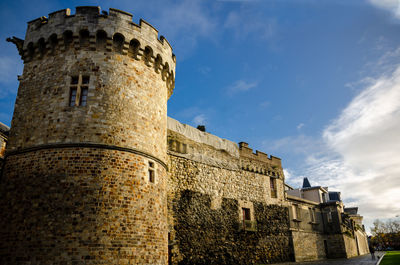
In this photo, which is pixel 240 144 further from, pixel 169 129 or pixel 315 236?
pixel 315 236

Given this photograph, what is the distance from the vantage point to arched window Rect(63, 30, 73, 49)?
11.2m

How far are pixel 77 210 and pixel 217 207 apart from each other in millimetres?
9441

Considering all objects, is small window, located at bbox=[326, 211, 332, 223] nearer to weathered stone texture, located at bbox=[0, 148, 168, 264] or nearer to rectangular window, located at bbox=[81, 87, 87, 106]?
weathered stone texture, located at bbox=[0, 148, 168, 264]

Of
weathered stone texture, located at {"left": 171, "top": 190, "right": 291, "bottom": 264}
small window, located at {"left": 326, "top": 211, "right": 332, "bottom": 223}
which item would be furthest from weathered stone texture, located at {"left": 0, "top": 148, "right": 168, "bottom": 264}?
small window, located at {"left": 326, "top": 211, "right": 332, "bottom": 223}

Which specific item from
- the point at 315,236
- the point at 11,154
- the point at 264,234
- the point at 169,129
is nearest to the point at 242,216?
the point at 264,234

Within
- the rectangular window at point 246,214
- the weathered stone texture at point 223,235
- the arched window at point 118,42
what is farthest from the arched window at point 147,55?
the rectangular window at point 246,214

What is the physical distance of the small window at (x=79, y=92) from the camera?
35.0 feet

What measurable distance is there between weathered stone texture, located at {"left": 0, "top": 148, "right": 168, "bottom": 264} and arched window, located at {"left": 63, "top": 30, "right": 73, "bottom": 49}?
4.23 m

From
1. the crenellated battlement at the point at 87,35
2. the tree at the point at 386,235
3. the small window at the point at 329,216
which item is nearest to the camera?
the crenellated battlement at the point at 87,35

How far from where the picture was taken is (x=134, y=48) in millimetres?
11914

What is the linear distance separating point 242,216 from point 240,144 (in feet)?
16.8

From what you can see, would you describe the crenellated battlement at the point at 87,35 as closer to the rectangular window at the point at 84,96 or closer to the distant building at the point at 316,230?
the rectangular window at the point at 84,96

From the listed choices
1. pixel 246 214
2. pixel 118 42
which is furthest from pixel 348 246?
pixel 118 42

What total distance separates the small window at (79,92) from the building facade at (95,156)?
0.12ft
